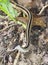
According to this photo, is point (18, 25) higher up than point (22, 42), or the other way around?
point (18, 25)

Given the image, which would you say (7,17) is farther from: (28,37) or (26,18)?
(28,37)

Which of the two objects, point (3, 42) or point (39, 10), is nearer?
point (3, 42)

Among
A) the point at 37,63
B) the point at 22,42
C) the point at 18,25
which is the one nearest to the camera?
the point at 37,63

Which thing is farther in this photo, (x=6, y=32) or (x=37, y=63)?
(x=6, y=32)

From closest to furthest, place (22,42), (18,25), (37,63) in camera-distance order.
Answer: (37,63), (22,42), (18,25)

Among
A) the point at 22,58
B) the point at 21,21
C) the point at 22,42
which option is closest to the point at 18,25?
the point at 21,21

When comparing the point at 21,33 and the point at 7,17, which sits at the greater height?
the point at 7,17

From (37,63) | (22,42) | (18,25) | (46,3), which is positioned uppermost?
(46,3)

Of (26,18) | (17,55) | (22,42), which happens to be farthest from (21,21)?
(17,55)

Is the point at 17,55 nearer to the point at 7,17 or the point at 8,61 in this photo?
the point at 8,61
